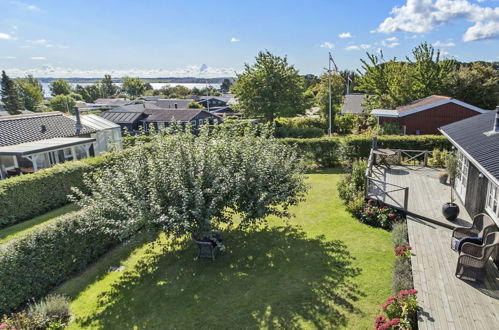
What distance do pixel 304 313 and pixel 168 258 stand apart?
5635mm

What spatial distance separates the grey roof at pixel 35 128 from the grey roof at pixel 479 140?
83.4 feet

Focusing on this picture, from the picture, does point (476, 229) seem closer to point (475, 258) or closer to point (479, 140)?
point (475, 258)

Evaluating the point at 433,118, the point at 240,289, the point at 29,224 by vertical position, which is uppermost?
the point at 433,118

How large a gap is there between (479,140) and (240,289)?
950 centimetres

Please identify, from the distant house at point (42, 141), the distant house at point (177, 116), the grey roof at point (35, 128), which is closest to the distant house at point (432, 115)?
the distant house at point (42, 141)

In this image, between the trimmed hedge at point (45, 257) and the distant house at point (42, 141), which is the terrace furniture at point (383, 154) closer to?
the trimmed hedge at point (45, 257)

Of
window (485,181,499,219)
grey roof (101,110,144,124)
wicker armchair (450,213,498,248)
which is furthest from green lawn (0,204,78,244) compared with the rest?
grey roof (101,110,144,124)

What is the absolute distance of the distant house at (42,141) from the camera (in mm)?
20016

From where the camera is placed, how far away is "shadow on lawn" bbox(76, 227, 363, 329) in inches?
316

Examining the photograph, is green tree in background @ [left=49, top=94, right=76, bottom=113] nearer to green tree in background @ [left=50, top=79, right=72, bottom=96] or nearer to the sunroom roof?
green tree in background @ [left=50, top=79, right=72, bottom=96]

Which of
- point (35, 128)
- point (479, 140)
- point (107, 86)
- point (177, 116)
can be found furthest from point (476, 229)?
point (107, 86)

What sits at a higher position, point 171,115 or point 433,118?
point 433,118

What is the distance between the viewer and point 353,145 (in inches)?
859

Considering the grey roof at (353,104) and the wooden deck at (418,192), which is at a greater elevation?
the grey roof at (353,104)
